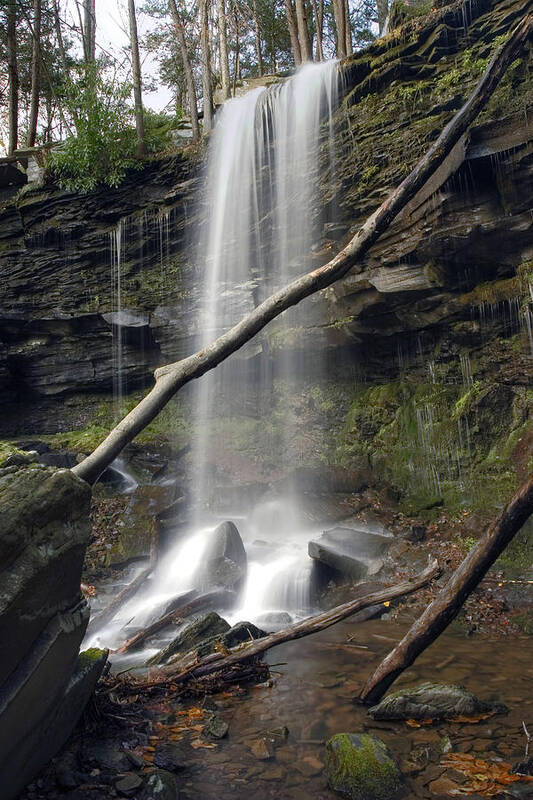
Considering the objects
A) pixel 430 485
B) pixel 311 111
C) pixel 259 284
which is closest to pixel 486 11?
pixel 311 111

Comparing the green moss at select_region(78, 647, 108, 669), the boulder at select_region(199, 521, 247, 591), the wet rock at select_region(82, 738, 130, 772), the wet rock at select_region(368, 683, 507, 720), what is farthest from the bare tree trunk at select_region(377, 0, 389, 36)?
the wet rock at select_region(82, 738, 130, 772)

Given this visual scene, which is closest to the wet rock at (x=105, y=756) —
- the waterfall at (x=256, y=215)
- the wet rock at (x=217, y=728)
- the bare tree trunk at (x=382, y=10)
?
the wet rock at (x=217, y=728)

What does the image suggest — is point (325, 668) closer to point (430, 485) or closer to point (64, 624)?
point (64, 624)

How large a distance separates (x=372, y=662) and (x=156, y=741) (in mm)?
2468

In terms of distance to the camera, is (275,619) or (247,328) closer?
(247,328)

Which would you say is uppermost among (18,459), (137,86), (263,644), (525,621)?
(137,86)

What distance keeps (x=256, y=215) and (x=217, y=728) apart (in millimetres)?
12055

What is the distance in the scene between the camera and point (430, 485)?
9.98 m

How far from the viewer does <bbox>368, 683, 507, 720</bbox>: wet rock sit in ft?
12.0

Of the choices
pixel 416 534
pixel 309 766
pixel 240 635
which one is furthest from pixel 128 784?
pixel 416 534

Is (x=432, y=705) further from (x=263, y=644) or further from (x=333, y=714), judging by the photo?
(x=263, y=644)

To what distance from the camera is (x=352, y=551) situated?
8336mm

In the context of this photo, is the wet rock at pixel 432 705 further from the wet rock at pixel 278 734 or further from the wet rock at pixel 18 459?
the wet rock at pixel 18 459

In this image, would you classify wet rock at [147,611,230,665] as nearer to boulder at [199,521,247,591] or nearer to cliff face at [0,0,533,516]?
boulder at [199,521,247,591]
